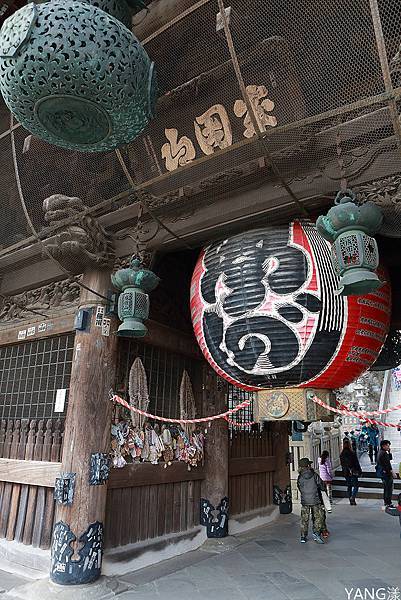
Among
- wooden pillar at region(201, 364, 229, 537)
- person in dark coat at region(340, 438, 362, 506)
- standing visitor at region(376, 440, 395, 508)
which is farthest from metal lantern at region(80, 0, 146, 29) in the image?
person in dark coat at region(340, 438, 362, 506)

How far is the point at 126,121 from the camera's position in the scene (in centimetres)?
302

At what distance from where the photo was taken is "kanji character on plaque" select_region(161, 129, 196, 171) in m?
4.56

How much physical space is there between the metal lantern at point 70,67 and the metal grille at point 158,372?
3756 millimetres

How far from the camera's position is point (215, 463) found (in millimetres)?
7066

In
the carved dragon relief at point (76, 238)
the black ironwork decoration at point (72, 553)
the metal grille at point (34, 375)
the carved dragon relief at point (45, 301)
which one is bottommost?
Result: the black ironwork decoration at point (72, 553)

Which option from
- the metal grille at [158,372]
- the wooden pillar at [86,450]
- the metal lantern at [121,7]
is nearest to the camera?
the metal lantern at [121,7]

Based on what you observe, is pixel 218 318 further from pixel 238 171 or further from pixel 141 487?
pixel 141 487

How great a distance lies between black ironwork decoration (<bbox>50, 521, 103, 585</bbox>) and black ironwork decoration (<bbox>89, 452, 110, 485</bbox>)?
46cm

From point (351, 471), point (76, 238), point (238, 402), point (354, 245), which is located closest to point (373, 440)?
point (351, 471)

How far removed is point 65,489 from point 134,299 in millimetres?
2461

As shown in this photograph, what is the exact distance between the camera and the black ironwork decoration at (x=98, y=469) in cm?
515

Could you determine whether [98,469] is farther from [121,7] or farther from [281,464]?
[281,464]

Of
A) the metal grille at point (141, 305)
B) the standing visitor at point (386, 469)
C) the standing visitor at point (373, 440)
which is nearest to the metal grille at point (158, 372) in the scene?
the metal grille at point (141, 305)

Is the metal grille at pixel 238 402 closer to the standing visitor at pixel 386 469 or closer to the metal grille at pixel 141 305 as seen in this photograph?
the metal grille at pixel 141 305
